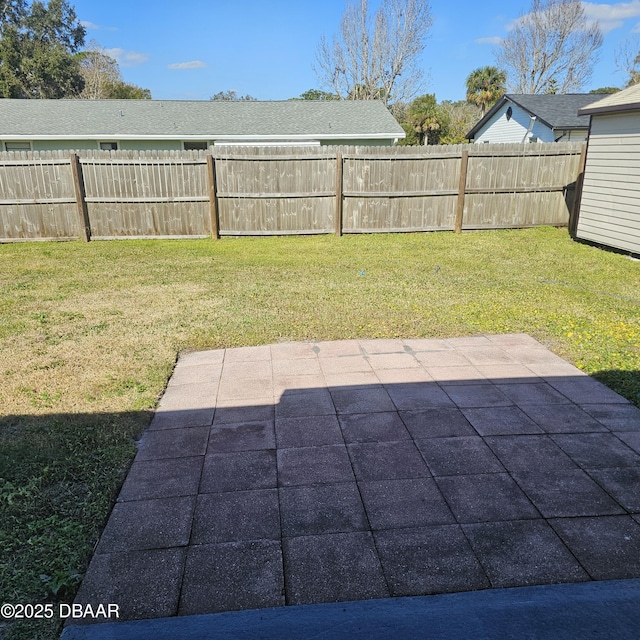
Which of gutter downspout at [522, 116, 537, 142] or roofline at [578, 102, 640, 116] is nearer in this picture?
roofline at [578, 102, 640, 116]

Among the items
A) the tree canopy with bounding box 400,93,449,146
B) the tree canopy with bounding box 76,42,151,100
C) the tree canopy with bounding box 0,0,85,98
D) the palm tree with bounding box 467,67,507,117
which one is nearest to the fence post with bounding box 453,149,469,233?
the tree canopy with bounding box 400,93,449,146

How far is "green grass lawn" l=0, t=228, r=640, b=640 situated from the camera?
2719 millimetres

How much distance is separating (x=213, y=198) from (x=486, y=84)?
22898mm

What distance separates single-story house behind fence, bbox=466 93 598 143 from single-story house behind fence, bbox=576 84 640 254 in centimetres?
675

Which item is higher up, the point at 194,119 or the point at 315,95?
the point at 315,95

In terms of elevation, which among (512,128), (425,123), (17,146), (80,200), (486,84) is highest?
(486,84)

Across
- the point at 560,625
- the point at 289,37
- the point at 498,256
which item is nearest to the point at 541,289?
the point at 498,256

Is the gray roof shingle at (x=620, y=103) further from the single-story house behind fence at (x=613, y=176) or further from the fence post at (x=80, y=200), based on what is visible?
the fence post at (x=80, y=200)

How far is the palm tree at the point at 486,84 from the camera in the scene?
27484 mm

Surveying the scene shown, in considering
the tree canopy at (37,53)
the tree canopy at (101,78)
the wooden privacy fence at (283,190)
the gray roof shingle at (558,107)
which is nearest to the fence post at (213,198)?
the wooden privacy fence at (283,190)

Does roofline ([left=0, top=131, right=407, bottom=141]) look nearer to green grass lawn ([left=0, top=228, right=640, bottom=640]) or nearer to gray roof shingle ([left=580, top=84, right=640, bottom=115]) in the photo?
green grass lawn ([left=0, top=228, right=640, bottom=640])

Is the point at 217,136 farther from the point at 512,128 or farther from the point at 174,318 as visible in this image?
the point at 174,318

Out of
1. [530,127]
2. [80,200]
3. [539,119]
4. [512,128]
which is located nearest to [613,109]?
[539,119]

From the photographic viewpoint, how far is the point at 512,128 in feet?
63.4
